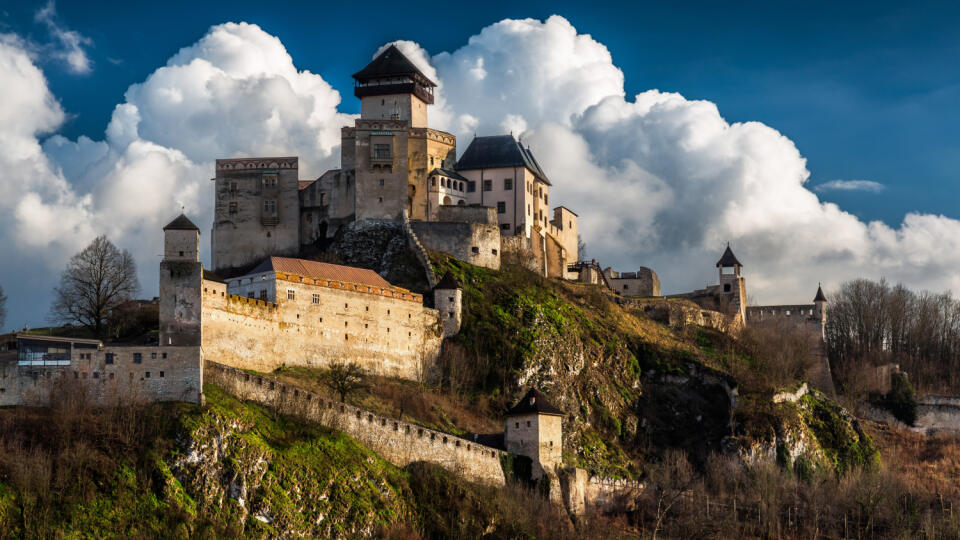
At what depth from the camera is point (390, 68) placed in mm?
102562

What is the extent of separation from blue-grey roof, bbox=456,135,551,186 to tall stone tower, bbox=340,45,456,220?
2446mm

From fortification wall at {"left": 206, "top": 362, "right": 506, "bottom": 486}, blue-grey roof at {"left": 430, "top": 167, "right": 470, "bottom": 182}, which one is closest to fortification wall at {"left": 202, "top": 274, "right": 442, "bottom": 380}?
fortification wall at {"left": 206, "top": 362, "right": 506, "bottom": 486}

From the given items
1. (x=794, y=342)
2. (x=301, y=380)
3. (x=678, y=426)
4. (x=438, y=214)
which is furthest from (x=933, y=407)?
(x=301, y=380)

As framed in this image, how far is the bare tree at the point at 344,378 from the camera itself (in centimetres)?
7144

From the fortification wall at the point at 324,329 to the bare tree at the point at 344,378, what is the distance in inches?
45.9

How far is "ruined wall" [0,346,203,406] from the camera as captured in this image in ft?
194

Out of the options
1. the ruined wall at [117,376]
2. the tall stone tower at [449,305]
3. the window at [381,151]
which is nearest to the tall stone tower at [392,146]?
the window at [381,151]

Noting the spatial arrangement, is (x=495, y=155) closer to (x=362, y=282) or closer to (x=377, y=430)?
(x=362, y=282)

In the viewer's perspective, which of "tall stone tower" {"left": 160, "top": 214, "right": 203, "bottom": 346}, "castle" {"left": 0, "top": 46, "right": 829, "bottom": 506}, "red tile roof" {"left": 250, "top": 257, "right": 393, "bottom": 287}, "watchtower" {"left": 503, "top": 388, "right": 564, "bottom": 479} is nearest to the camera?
"castle" {"left": 0, "top": 46, "right": 829, "bottom": 506}

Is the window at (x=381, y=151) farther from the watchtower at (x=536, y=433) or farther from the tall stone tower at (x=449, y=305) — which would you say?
the watchtower at (x=536, y=433)

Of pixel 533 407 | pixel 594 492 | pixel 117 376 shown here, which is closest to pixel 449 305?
pixel 533 407

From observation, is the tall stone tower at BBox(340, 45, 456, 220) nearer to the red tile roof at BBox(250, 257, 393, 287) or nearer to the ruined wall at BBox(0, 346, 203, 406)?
the red tile roof at BBox(250, 257, 393, 287)

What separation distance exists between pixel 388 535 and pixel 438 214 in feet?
126

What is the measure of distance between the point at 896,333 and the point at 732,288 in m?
16.2
